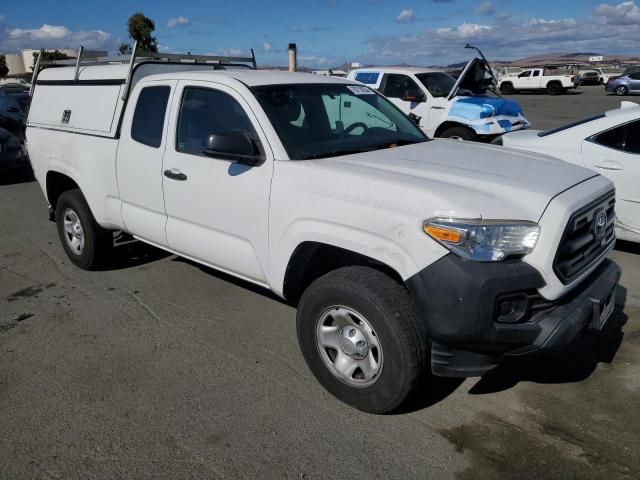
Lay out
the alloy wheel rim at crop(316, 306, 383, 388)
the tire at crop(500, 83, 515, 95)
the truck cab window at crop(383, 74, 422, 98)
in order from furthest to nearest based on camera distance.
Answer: the tire at crop(500, 83, 515, 95), the truck cab window at crop(383, 74, 422, 98), the alloy wheel rim at crop(316, 306, 383, 388)

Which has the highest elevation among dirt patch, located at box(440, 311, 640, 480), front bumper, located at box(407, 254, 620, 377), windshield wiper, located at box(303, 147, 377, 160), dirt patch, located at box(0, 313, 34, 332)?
windshield wiper, located at box(303, 147, 377, 160)

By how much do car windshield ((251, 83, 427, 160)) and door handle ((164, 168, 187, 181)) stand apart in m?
0.80

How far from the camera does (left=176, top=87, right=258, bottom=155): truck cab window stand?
151 inches

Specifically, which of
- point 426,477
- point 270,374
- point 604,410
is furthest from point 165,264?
point 604,410

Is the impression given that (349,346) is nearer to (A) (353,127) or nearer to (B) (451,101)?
(A) (353,127)

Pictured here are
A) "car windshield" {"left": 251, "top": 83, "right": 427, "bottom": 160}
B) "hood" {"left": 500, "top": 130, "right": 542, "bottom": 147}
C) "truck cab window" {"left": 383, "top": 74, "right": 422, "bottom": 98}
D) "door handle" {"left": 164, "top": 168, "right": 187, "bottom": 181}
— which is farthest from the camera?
"truck cab window" {"left": 383, "top": 74, "right": 422, "bottom": 98}

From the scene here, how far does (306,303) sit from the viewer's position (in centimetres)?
326

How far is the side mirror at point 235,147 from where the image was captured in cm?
→ 341

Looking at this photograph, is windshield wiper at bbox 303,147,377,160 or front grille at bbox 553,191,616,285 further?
windshield wiper at bbox 303,147,377,160

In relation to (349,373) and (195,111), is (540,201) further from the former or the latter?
(195,111)

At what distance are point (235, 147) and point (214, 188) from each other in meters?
0.46

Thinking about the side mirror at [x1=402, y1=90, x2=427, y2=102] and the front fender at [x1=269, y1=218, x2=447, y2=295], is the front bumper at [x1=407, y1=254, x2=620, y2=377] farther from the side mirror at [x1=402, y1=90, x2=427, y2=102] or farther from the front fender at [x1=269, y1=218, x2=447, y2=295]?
the side mirror at [x1=402, y1=90, x2=427, y2=102]

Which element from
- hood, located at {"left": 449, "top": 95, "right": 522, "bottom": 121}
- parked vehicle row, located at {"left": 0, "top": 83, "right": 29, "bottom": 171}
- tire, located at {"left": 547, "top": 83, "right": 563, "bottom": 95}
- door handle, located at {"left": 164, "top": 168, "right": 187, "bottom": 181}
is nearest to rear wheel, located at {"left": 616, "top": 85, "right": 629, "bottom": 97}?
tire, located at {"left": 547, "top": 83, "right": 563, "bottom": 95}

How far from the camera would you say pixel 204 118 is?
4.06 m
